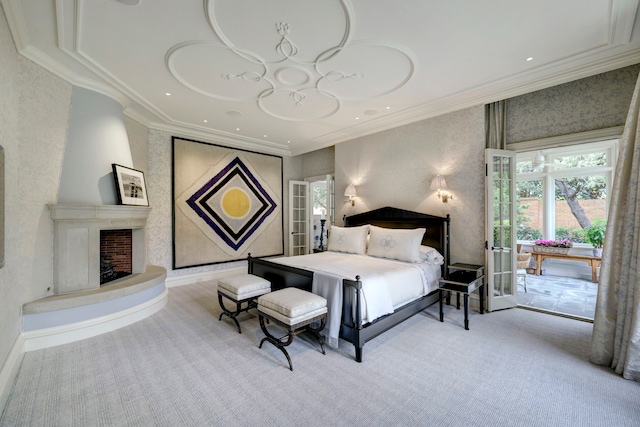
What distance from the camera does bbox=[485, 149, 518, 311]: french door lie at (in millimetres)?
3643

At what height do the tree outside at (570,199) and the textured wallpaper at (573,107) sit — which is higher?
the textured wallpaper at (573,107)

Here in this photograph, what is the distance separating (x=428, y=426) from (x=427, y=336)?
1341 mm

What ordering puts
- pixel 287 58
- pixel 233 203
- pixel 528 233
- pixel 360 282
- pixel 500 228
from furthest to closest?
pixel 528 233 → pixel 233 203 → pixel 500 228 → pixel 287 58 → pixel 360 282

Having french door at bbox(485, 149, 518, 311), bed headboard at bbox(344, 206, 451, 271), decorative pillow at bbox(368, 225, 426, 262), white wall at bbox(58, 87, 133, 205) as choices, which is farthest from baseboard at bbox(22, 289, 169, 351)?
french door at bbox(485, 149, 518, 311)

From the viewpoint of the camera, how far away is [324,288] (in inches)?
109

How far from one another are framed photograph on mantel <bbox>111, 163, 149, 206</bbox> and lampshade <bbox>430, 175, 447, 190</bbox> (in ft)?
14.6

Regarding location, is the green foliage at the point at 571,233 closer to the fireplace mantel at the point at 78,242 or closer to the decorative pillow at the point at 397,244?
the decorative pillow at the point at 397,244

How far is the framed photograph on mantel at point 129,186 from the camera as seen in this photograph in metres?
3.55

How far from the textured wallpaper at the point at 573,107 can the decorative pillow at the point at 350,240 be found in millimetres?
2550

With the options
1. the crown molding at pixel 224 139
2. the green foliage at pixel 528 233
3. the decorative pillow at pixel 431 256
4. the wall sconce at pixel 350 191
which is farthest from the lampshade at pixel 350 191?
the green foliage at pixel 528 233

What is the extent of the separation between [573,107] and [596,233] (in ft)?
12.2

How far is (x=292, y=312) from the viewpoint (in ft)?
7.72

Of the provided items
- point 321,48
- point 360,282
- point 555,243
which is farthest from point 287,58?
point 555,243

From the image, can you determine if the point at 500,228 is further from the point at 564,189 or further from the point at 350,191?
the point at 564,189
